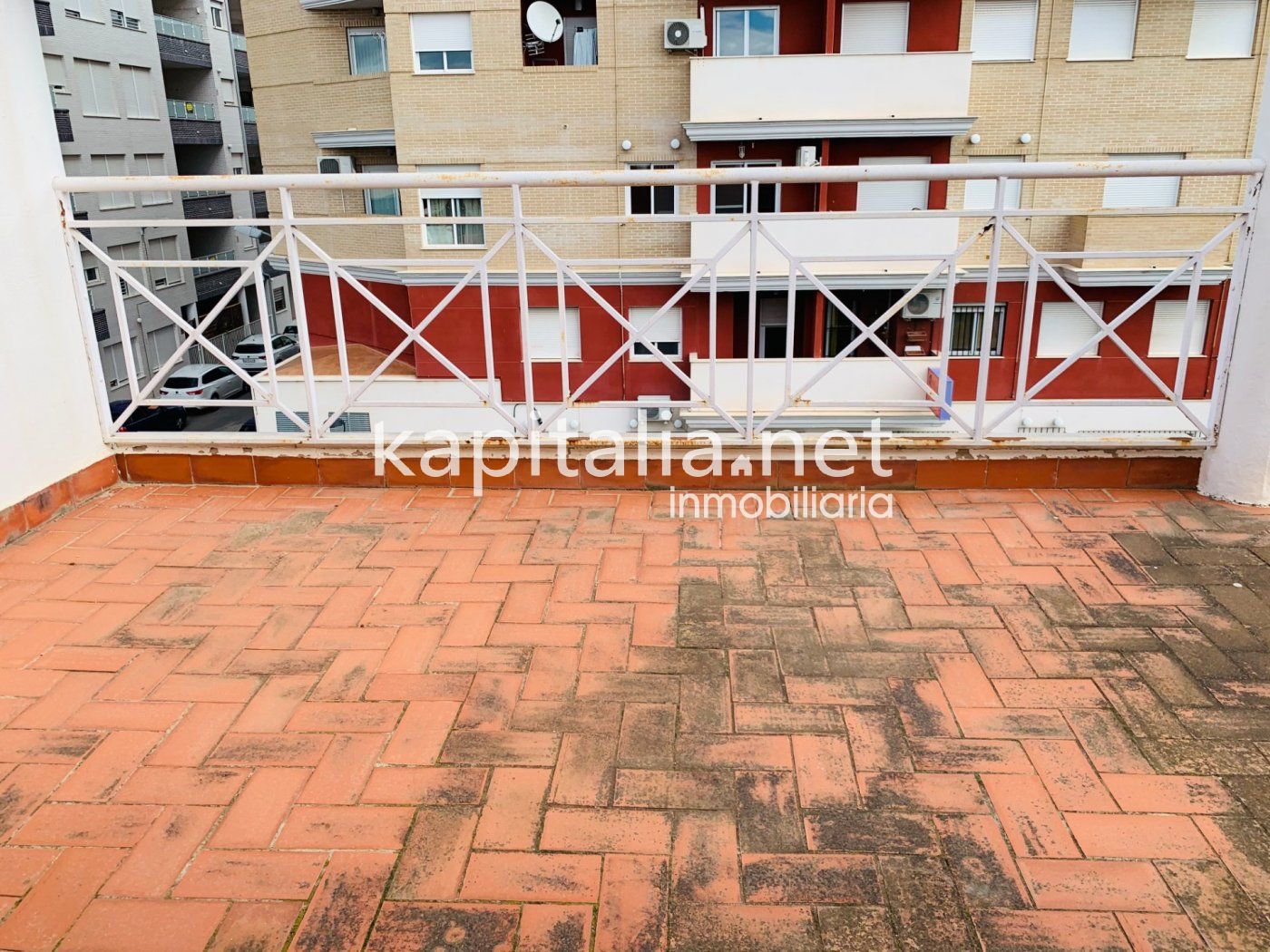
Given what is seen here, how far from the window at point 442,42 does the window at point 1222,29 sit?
38.6 feet

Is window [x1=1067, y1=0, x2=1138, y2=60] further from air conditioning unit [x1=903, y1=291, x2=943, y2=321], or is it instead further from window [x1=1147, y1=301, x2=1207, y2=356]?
air conditioning unit [x1=903, y1=291, x2=943, y2=321]

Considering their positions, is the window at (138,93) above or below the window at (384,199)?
above

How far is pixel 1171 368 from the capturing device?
1505cm

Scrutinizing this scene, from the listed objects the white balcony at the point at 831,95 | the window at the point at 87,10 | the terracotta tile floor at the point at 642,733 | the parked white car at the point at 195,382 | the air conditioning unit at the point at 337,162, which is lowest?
the parked white car at the point at 195,382

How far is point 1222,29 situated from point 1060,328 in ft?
17.1

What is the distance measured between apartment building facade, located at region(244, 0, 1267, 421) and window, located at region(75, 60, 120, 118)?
10.2 m

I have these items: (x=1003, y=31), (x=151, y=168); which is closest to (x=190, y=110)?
(x=151, y=168)

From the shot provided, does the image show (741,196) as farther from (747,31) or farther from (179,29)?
(179,29)

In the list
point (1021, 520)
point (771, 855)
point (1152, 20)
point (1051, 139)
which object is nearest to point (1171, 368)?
point (1051, 139)

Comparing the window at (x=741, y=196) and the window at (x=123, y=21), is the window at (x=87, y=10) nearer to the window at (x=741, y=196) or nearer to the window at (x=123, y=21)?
the window at (x=123, y=21)

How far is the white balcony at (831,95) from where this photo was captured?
13.6 meters

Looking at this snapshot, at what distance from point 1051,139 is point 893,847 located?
1600 cm

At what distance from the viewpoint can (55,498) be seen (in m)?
3.41

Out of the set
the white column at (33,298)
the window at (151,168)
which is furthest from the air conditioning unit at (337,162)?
the white column at (33,298)
